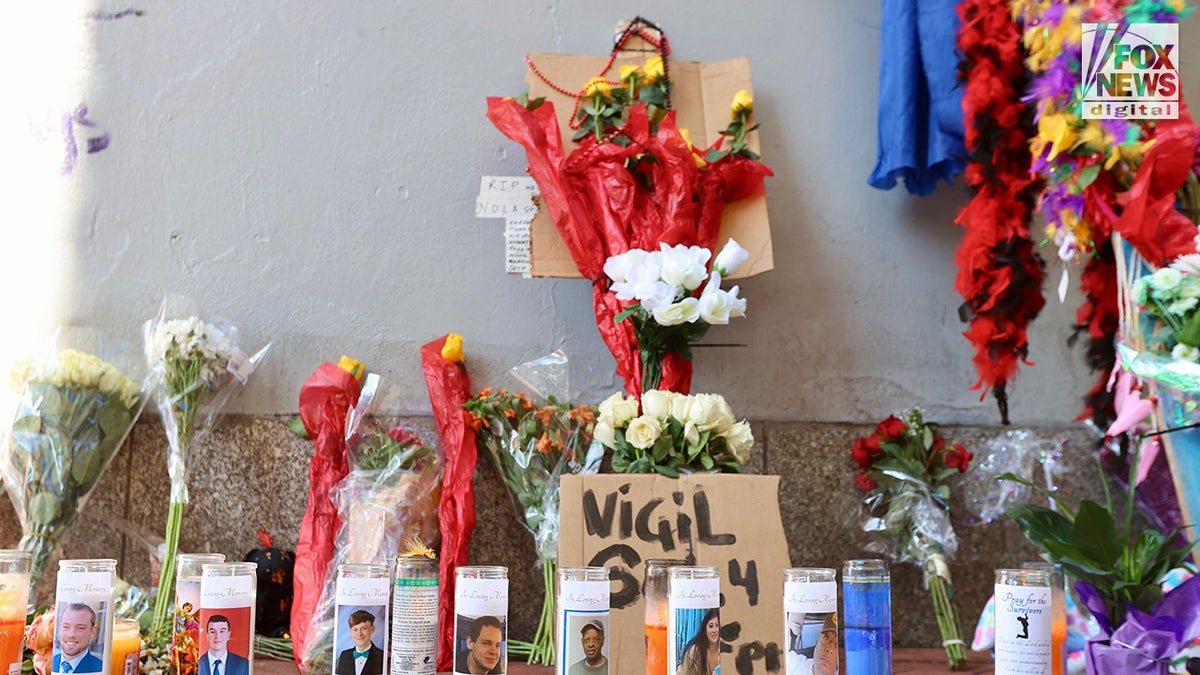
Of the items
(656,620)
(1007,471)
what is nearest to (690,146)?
(1007,471)

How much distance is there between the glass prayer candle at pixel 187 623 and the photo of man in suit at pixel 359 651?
21 cm

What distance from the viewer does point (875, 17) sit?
263 cm

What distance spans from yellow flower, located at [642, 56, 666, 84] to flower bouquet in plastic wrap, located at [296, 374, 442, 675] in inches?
37.3

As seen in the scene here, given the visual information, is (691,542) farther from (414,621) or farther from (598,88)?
(598,88)

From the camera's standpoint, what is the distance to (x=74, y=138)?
2.38 m

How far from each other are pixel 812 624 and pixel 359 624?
2.13 feet

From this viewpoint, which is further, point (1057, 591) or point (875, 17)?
point (875, 17)

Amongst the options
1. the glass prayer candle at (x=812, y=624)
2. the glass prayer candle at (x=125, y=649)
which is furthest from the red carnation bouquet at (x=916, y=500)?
the glass prayer candle at (x=125, y=649)

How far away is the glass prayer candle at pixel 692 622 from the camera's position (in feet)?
4.57

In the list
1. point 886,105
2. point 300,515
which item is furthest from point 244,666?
point 886,105

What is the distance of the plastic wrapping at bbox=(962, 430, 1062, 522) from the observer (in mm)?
2324

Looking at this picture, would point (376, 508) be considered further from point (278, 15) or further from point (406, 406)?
point (278, 15)

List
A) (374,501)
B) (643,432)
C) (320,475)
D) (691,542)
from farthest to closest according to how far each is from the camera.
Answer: (320,475)
(374,501)
(643,432)
(691,542)

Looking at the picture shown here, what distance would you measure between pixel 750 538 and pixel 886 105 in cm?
117
